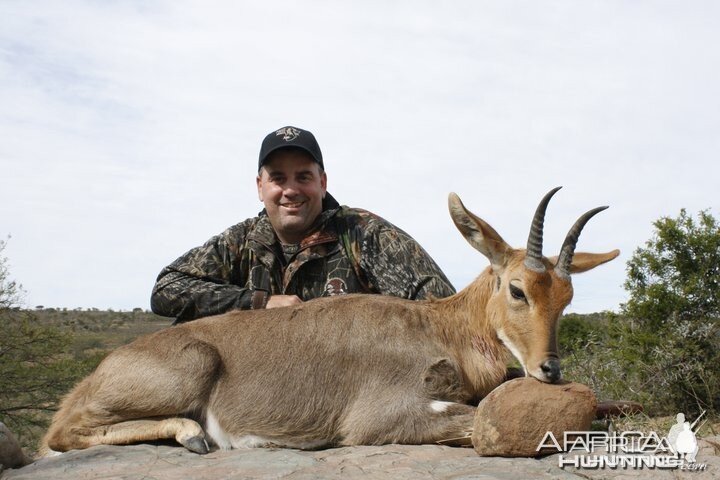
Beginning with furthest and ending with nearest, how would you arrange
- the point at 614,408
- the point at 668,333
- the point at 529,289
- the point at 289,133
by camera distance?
the point at 668,333 < the point at 289,133 < the point at 614,408 < the point at 529,289

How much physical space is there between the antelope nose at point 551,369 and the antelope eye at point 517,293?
2.07 ft

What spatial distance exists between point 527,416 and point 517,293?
4.13ft

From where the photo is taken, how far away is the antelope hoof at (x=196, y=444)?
651 cm

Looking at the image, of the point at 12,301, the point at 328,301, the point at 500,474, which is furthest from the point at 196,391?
the point at 12,301

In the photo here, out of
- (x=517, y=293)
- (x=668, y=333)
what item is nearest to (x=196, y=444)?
(x=517, y=293)

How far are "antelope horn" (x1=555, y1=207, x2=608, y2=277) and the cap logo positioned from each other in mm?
4039

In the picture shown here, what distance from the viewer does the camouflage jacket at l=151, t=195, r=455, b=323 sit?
920cm

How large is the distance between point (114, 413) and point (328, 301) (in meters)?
2.14

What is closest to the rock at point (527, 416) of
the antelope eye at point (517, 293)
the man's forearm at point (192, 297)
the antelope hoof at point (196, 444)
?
the antelope eye at point (517, 293)

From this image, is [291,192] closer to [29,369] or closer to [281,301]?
[281,301]

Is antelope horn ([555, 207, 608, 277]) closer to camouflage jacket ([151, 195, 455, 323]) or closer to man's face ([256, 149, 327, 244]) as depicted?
camouflage jacket ([151, 195, 455, 323])

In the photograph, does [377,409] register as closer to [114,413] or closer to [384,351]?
[384,351]

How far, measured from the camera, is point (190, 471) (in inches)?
229

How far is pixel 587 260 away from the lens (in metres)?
7.66
